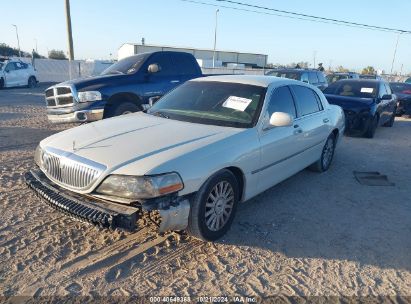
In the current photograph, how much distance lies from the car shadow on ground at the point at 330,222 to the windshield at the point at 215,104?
1.16m

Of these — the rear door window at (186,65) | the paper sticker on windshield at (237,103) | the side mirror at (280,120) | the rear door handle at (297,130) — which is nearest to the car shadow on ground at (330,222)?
the rear door handle at (297,130)

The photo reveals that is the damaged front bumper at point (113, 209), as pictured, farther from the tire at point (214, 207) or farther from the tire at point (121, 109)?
the tire at point (121, 109)

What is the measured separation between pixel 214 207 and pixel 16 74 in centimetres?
2051

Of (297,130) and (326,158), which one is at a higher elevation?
(297,130)

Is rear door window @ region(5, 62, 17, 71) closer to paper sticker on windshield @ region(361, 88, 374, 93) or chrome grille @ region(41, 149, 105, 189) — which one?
paper sticker on windshield @ region(361, 88, 374, 93)

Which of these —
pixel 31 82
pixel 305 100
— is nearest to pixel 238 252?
pixel 305 100

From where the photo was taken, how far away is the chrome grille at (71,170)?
2.95 meters

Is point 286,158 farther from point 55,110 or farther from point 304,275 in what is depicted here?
point 55,110

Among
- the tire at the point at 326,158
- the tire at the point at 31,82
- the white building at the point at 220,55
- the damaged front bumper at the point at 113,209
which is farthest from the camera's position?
the white building at the point at 220,55

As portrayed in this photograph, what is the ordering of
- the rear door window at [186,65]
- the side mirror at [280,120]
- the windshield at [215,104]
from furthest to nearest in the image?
the rear door window at [186,65], the windshield at [215,104], the side mirror at [280,120]

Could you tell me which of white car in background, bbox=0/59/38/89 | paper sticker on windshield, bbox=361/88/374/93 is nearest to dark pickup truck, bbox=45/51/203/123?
paper sticker on windshield, bbox=361/88/374/93

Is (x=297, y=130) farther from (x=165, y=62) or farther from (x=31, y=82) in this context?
(x=31, y=82)

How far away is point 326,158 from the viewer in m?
5.94

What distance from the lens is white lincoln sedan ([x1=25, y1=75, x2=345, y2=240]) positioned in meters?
2.86
